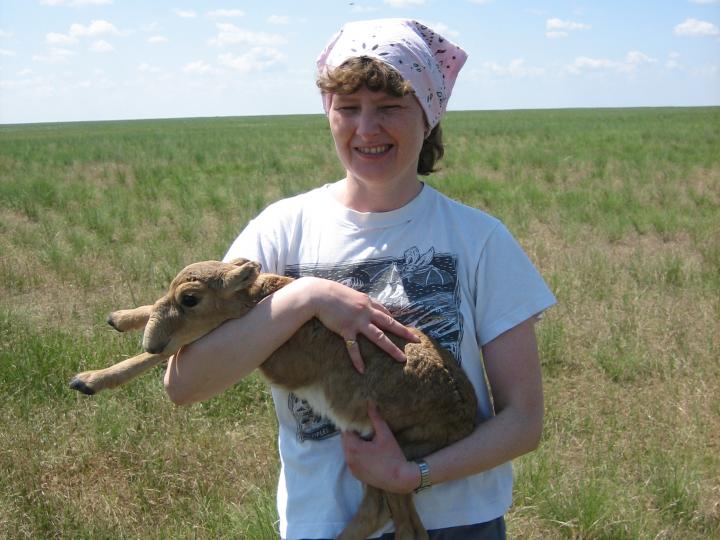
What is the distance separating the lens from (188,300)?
7.82 ft

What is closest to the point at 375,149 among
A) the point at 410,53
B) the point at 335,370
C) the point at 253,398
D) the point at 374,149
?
the point at 374,149

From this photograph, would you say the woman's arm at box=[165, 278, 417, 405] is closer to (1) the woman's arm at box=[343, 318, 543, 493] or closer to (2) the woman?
(2) the woman

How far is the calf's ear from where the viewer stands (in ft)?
7.57

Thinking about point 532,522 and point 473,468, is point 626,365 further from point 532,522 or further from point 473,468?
point 473,468

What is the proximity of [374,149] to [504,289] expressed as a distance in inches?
23.1

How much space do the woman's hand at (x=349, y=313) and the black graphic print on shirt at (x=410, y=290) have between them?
0.10m

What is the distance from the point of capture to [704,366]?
5.52m

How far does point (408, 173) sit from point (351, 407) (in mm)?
777

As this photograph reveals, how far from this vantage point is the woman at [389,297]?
7.01 ft

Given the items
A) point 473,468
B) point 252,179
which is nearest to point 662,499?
point 473,468

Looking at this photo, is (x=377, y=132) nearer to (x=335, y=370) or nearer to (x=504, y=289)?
(x=504, y=289)

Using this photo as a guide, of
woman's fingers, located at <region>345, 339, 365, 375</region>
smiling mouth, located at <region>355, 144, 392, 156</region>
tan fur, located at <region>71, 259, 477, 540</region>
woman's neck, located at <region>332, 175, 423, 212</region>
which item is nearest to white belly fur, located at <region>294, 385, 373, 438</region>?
tan fur, located at <region>71, 259, 477, 540</region>

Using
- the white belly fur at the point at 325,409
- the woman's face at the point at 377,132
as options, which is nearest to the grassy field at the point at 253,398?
the white belly fur at the point at 325,409

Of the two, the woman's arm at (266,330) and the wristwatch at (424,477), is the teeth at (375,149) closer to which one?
the woman's arm at (266,330)
